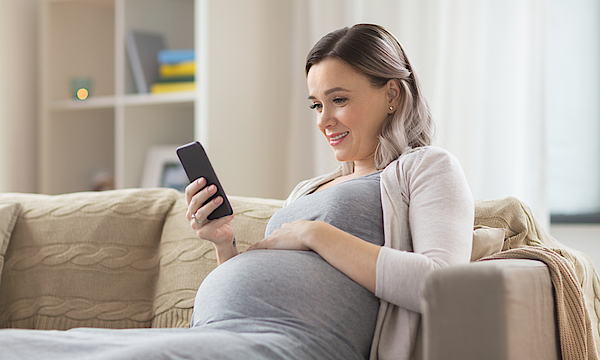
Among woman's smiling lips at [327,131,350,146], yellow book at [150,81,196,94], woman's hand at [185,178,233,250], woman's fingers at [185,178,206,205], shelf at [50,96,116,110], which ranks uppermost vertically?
yellow book at [150,81,196,94]

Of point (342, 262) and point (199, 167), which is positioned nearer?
point (342, 262)

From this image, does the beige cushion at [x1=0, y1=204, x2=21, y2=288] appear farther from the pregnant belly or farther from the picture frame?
the picture frame

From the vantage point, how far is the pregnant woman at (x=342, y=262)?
2.81ft

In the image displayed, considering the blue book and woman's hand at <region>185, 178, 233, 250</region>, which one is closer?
woman's hand at <region>185, 178, 233, 250</region>

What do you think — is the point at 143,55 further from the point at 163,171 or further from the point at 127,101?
the point at 163,171

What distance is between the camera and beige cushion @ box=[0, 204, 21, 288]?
60.9 inches

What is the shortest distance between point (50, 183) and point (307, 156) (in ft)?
4.04

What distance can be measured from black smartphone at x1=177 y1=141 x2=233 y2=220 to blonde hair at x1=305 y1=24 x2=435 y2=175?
341 millimetres

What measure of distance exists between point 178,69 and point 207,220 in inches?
54.6

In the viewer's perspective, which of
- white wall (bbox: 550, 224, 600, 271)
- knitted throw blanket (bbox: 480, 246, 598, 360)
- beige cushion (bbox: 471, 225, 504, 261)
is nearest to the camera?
knitted throw blanket (bbox: 480, 246, 598, 360)

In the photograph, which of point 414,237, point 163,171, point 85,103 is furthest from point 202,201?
point 85,103

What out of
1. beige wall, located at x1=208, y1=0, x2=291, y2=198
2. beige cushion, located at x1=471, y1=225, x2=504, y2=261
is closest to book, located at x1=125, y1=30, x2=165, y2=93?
beige wall, located at x1=208, y1=0, x2=291, y2=198

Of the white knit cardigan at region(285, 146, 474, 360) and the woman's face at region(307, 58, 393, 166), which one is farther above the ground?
the woman's face at region(307, 58, 393, 166)

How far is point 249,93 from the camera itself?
2.39 metres
